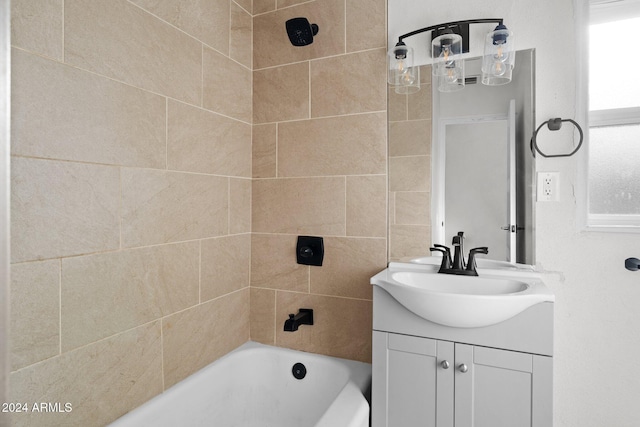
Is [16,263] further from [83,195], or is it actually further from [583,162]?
[583,162]

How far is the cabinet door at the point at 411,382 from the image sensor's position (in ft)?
4.40

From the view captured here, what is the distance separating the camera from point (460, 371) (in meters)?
1.31

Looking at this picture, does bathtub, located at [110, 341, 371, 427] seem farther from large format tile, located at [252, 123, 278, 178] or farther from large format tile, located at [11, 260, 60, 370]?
large format tile, located at [252, 123, 278, 178]

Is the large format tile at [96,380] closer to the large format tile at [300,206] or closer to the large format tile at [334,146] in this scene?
the large format tile at [300,206]

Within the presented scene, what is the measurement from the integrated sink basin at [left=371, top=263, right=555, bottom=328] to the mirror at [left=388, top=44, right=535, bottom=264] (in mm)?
162

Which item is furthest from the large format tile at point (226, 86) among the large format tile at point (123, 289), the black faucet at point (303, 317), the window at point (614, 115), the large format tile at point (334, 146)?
the window at point (614, 115)

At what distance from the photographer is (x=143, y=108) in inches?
54.1

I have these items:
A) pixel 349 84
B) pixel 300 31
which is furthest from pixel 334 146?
pixel 300 31

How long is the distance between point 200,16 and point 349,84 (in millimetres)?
745

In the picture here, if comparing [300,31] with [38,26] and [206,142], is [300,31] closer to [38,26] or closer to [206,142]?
[206,142]

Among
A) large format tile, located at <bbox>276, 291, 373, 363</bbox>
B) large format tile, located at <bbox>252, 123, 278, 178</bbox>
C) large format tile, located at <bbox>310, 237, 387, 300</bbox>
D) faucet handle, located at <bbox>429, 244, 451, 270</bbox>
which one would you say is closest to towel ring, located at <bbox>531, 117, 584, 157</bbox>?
faucet handle, located at <bbox>429, 244, 451, 270</bbox>

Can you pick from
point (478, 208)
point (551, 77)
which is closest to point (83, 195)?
point (478, 208)

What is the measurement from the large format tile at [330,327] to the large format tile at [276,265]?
0.20ft

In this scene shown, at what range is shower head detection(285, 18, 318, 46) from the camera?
1.73 metres
